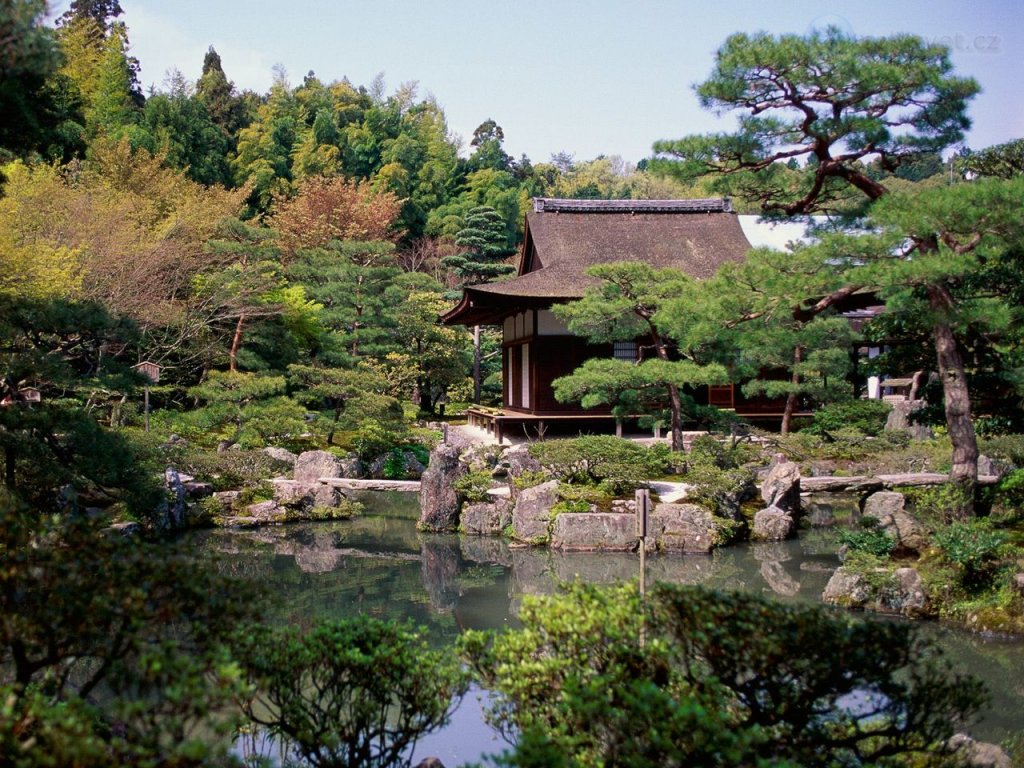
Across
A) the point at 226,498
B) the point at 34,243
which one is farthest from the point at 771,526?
the point at 34,243

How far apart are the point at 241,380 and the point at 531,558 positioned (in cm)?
777

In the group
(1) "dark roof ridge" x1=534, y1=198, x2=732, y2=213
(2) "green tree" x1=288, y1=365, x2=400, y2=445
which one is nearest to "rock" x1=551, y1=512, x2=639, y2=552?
(2) "green tree" x1=288, y1=365, x2=400, y2=445

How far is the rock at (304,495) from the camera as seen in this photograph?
1301 cm

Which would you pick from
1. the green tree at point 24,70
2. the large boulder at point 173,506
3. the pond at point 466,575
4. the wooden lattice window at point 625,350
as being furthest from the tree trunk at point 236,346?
the green tree at point 24,70

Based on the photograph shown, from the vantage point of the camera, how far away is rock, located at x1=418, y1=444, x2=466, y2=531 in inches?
476

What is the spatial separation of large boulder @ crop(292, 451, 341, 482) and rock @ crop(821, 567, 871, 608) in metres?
8.26

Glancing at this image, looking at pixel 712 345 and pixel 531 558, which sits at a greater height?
pixel 712 345

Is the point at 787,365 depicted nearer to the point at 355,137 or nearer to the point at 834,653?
the point at 834,653

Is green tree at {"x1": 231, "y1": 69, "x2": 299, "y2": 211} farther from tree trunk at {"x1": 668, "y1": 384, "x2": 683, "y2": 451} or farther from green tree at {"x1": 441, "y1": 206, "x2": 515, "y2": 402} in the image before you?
tree trunk at {"x1": 668, "y1": 384, "x2": 683, "y2": 451}

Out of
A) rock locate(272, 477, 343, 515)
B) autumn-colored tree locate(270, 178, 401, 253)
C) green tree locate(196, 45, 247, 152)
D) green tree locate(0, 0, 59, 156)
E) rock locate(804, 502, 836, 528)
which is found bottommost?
rock locate(804, 502, 836, 528)

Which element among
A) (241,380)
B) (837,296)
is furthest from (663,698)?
(241,380)

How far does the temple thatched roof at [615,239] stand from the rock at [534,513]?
7.16 m

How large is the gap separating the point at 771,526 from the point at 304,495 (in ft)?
21.9

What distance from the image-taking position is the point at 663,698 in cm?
316
